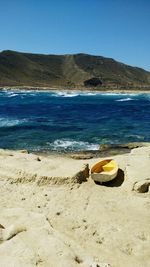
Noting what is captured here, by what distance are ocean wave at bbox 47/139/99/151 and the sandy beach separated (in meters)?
7.98

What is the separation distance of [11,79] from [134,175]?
147m

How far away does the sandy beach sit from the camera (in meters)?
7.86

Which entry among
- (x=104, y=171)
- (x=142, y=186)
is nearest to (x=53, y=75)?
(x=104, y=171)

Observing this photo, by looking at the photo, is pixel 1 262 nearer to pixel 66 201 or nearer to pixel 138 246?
pixel 138 246

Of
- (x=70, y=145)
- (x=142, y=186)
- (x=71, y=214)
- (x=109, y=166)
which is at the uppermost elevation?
(x=109, y=166)

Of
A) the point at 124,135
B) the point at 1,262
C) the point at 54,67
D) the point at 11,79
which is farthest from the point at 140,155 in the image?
the point at 54,67

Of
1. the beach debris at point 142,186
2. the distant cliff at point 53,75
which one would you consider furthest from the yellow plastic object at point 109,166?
the distant cliff at point 53,75

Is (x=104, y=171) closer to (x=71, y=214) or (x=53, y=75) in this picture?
(x=71, y=214)

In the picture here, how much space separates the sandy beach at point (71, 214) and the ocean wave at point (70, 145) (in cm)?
798

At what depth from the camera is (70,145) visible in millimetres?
26531

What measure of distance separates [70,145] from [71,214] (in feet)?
48.0

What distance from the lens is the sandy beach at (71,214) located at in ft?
25.8

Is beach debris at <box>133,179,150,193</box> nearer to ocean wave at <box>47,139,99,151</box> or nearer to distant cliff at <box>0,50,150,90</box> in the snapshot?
ocean wave at <box>47,139,99,151</box>

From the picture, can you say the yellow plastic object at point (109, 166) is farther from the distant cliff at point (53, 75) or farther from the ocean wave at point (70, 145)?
the distant cliff at point (53, 75)
